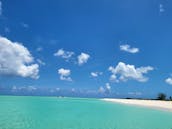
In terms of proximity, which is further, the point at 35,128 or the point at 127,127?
the point at 127,127

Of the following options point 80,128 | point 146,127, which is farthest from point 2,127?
point 146,127

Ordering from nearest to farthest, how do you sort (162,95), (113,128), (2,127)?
(2,127), (113,128), (162,95)

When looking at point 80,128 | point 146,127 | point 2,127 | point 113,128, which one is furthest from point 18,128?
point 146,127

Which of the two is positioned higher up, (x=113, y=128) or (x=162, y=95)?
(x=162, y=95)

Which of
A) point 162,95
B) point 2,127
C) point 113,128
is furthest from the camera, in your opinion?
point 162,95

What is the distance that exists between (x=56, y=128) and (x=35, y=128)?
1129mm

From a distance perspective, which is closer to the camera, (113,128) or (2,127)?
(2,127)

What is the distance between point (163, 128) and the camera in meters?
14.8

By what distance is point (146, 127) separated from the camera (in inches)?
592

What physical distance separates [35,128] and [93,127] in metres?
3.30

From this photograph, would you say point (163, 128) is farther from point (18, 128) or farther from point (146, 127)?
point (18, 128)

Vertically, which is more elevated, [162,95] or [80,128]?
[162,95]

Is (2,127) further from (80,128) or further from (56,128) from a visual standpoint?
(80,128)

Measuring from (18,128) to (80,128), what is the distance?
10.9 feet
